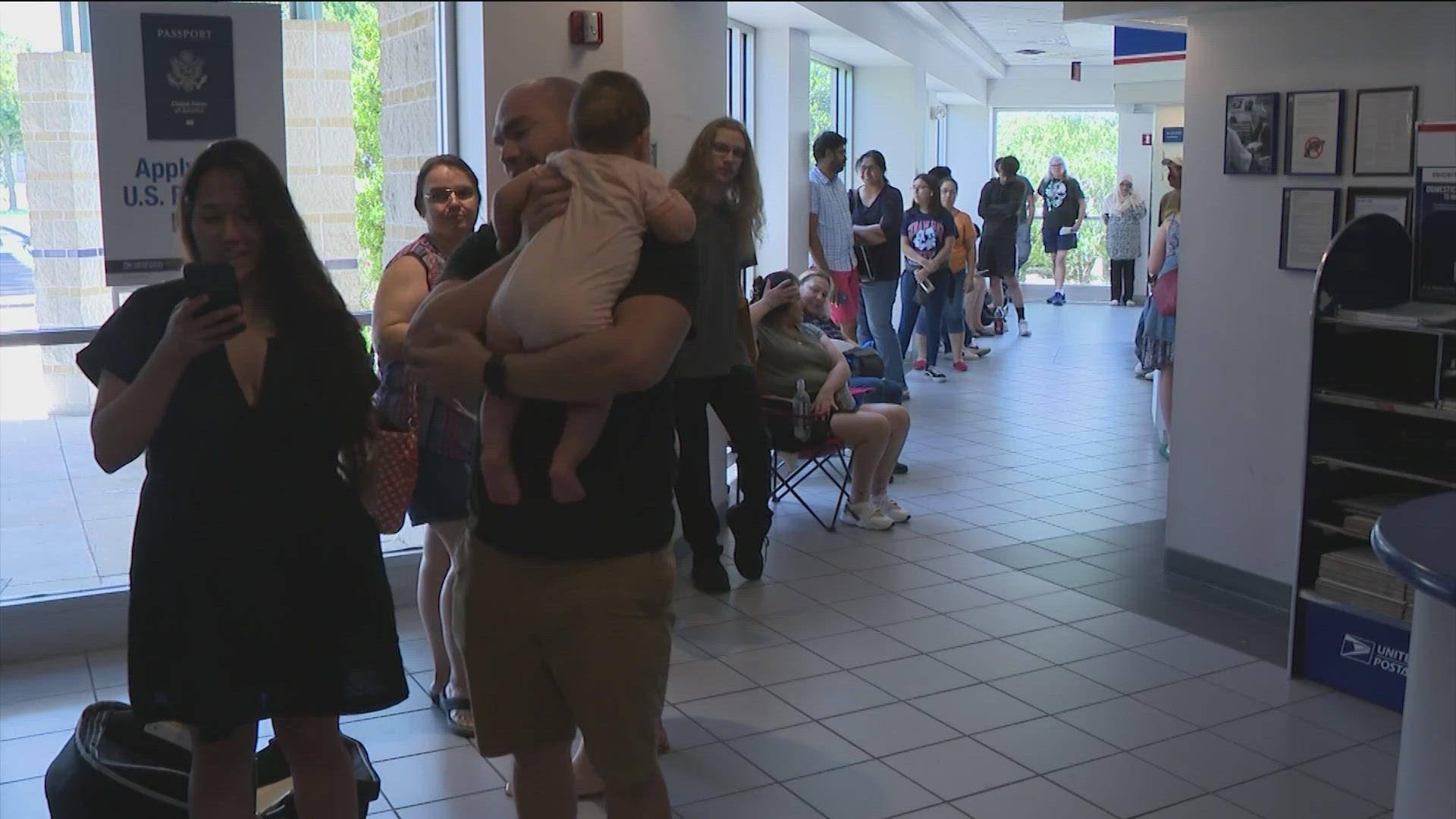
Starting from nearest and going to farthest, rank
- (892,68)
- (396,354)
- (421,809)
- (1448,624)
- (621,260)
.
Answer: (621,260), (1448,624), (396,354), (421,809), (892,68)

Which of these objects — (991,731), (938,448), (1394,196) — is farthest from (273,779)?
(938,448)

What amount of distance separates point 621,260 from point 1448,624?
5.37 feet

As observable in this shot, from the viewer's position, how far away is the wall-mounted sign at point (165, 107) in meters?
2.73

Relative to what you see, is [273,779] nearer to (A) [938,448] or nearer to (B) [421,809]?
(B) [421,809]

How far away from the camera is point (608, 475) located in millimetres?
1965

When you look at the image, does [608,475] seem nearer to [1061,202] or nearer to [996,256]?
[996,256]

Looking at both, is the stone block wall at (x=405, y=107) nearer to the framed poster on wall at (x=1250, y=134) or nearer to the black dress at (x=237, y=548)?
the black dress at (x=237, y=548)

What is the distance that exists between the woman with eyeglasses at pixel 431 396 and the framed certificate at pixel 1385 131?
2828 mm

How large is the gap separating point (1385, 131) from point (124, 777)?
3.97m

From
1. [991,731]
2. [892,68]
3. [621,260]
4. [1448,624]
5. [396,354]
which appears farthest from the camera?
[892,68]

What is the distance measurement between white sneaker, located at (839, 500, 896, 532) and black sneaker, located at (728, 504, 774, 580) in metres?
0.93

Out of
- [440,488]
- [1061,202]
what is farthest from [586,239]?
[1061,202]

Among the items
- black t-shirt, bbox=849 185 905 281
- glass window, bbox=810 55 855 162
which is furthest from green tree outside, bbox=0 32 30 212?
glass window, bbox=810 55 855 162

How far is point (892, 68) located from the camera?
13.1 meters
